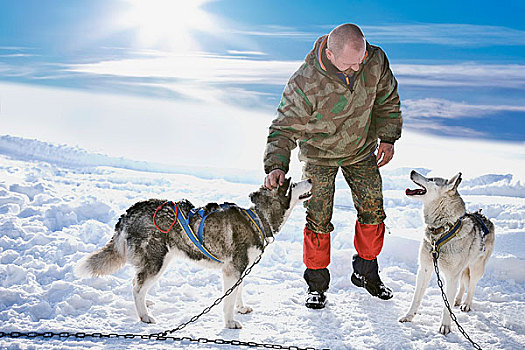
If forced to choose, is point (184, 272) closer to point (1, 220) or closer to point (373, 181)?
point (373, 181)

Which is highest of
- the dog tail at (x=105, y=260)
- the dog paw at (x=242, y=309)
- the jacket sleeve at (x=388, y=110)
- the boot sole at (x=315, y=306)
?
the jacket sleeve at (x=388, y=110)

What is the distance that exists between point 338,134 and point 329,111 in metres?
0.25

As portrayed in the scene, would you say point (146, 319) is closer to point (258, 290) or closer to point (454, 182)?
point (258, 290)

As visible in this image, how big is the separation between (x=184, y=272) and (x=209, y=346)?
1.72 metres

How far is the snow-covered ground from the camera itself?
373cm

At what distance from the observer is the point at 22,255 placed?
5113 mm

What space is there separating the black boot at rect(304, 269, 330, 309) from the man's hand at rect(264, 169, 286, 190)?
120 centimetres

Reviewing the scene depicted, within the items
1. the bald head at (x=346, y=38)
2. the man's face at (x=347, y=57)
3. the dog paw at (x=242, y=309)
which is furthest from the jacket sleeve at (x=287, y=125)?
the dog paw at (x=242, y=309)

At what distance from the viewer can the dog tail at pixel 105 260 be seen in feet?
12.8

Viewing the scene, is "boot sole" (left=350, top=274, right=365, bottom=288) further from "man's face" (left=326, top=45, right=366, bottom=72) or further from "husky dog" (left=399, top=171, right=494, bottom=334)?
"man's face" (left=326, top=45, right=366, bottom=72)

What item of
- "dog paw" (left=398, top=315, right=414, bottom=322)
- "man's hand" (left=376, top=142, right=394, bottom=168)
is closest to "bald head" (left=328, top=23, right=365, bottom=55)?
"man's hand" (left=376, top=142, right=394, bottom=168)

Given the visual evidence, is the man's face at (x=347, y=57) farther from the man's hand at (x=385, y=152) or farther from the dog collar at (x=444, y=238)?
the dog collar at (x=444, y=238)

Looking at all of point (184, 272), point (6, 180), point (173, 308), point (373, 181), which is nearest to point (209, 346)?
point (173, 308)

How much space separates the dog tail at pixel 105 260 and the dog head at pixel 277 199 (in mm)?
1331
